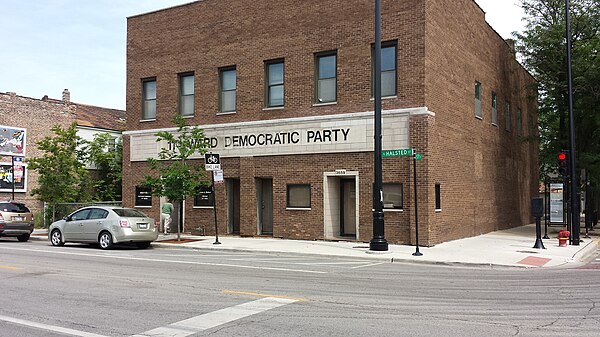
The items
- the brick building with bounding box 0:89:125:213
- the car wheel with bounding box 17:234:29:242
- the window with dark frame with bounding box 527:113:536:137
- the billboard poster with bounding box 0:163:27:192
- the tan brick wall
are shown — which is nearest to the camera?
the tan brick wall

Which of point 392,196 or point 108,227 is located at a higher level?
point 392,196

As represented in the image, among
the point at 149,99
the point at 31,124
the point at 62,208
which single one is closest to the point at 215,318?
the point at 149,99

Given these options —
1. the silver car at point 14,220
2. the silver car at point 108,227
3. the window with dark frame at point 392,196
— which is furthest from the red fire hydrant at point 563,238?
the silver car at point 14,220

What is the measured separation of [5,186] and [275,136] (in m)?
21.5

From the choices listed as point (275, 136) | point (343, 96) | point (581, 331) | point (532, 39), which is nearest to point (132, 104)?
point (275, 136)

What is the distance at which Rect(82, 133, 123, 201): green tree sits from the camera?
37375 mm

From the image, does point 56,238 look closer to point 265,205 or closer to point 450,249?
point 265,205

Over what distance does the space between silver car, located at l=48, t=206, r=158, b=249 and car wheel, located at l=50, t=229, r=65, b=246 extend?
0.44 feet

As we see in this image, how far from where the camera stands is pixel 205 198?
2428 cm

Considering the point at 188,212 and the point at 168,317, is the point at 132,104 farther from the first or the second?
the point at 168,317

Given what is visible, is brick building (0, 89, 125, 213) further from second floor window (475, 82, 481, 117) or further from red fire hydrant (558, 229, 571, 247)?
red fire hydrant (558, 229, 571, 247)

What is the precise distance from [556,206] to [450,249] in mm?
10018

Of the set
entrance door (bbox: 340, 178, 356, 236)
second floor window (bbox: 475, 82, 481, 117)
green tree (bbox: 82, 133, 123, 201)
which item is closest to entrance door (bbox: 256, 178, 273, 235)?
entrance door (bbox: 340, 178, 356, 236)

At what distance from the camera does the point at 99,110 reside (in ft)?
156
